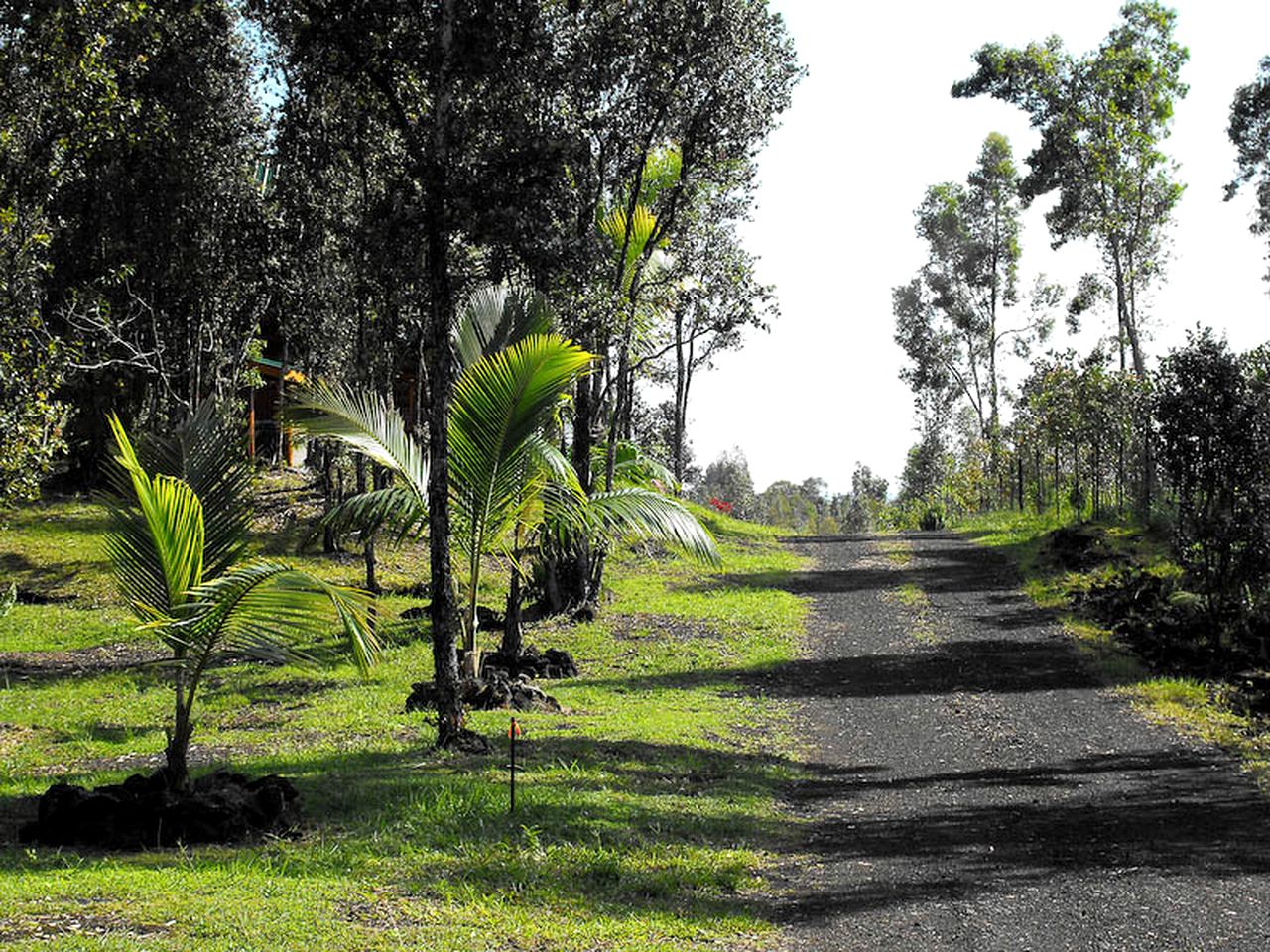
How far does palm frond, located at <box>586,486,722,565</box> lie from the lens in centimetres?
1248

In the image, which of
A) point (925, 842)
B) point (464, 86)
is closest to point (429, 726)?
point (925, 842)

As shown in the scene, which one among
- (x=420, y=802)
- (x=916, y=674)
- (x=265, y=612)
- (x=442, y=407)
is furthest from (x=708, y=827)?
(x=916, y=674)

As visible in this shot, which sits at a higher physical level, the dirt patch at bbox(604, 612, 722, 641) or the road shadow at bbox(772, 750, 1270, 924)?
the dirt patch at bbox(604, 612, 722, 641)

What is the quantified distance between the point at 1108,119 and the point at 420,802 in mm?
25525

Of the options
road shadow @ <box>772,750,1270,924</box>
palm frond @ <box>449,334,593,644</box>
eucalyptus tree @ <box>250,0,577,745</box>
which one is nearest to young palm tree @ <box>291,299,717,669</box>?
palm frond @ <box>449,334,593,644</box>

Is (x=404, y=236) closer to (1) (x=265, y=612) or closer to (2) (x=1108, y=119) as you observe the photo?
(1) (x=265, y=612)

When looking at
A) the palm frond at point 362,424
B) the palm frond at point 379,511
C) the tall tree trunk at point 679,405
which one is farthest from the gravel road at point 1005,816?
the tall tree trunk at point 679,405

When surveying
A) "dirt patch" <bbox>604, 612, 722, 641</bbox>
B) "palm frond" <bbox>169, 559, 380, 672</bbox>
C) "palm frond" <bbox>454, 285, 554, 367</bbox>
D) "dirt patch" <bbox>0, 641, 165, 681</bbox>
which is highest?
"palm frond" <bbox>454, 285, 554, 367</bbox>

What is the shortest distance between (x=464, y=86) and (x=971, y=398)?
4610cm

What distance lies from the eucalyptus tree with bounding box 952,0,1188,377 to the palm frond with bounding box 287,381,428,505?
21.2 metres

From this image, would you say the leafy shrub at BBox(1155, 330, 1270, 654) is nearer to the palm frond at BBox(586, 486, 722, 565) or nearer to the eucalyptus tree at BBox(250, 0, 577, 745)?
the palm frond at BBox(586, 486, 722, 565)

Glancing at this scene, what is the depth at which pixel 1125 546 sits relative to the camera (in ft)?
73.6

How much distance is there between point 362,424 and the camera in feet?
36.6

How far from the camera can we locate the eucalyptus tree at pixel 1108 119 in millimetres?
27703
